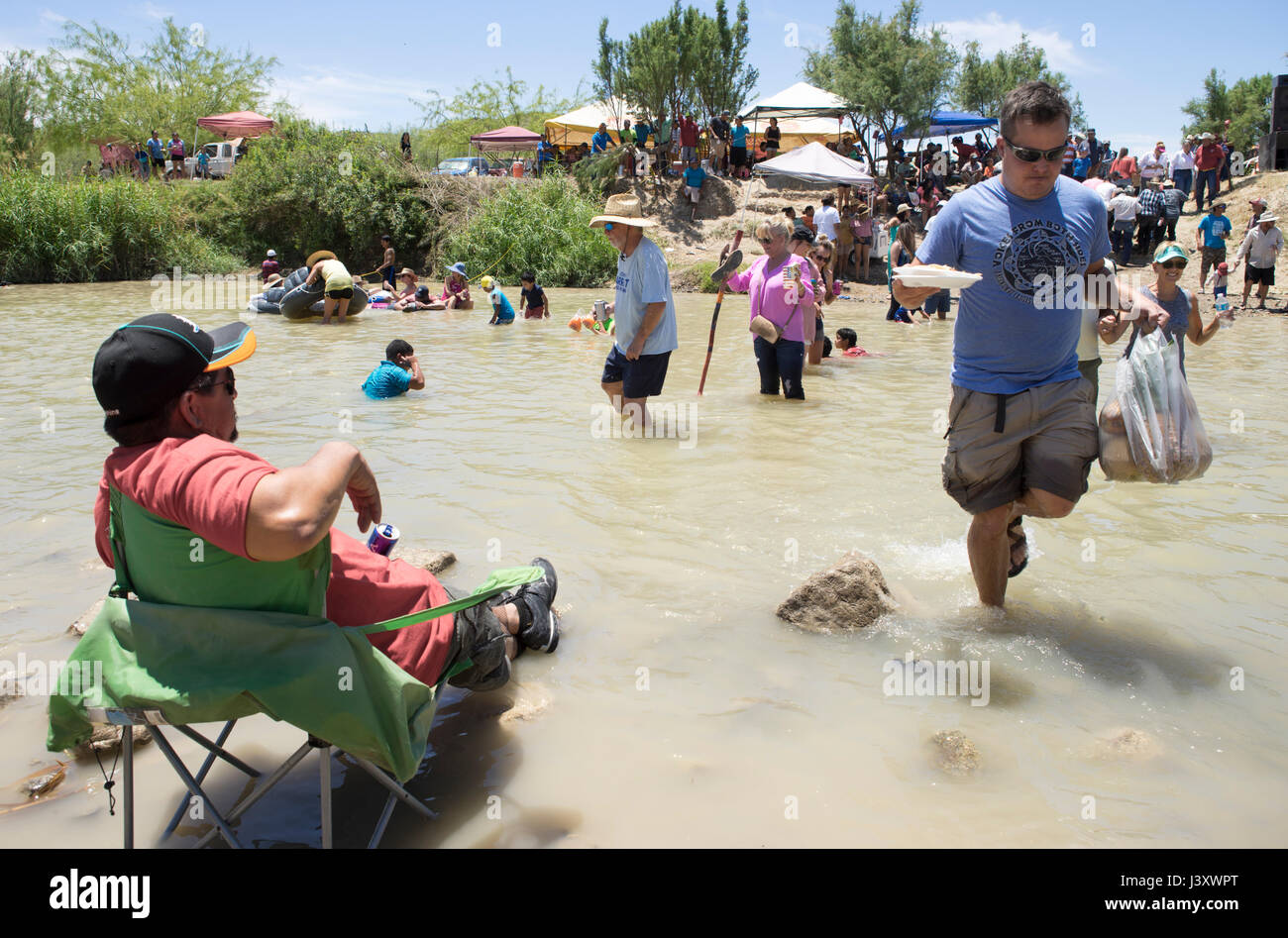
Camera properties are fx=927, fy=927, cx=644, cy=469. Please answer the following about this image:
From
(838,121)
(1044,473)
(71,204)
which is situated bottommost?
(1044,473)

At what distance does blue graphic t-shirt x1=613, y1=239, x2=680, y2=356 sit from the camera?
→ 6.63 meters

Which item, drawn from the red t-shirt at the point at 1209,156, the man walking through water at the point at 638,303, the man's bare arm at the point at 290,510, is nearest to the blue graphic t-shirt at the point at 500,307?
the man walking through water at the point at 638,303

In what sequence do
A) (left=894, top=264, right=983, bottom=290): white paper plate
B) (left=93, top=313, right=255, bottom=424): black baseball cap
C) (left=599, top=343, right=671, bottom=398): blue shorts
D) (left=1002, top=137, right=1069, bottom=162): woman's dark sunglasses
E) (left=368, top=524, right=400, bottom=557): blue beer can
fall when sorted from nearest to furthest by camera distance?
(left=93, top=313, right=255, bottom=424): black baseball cap → (left=894, top=264, right=983, bottom=290): white paper plate → (left=1002, top=137, right=1069, bottom=162): woman's dark sunglasses → (left=368, top=524, right=400, bottom=557): blue beer can → (left=599, top=343, right=671, bottom=398): blue shorts

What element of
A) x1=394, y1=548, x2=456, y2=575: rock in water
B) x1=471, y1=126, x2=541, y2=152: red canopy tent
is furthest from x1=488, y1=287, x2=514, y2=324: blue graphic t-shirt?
x1=471, y1=126, x2=541, y2=152: red canopy tent

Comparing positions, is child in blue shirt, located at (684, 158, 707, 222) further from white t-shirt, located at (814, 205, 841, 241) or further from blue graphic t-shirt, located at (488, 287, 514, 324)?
blue graphic t-shirt, located at (488, 287, 514, 324)

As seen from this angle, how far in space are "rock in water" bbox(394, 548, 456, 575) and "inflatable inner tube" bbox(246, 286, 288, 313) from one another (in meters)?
13.8

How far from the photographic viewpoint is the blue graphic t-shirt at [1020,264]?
353 cm

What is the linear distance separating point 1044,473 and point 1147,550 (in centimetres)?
171

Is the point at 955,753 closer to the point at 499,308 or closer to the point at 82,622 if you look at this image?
the point at 82,622

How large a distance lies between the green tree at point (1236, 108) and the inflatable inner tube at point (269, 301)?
50.3m

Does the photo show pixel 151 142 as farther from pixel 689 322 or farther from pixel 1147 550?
pixel 1147 550

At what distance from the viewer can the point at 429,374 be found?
11109 millimetres

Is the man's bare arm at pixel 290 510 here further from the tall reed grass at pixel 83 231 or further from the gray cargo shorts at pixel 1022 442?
the tall reed grass at pixel 83 231
